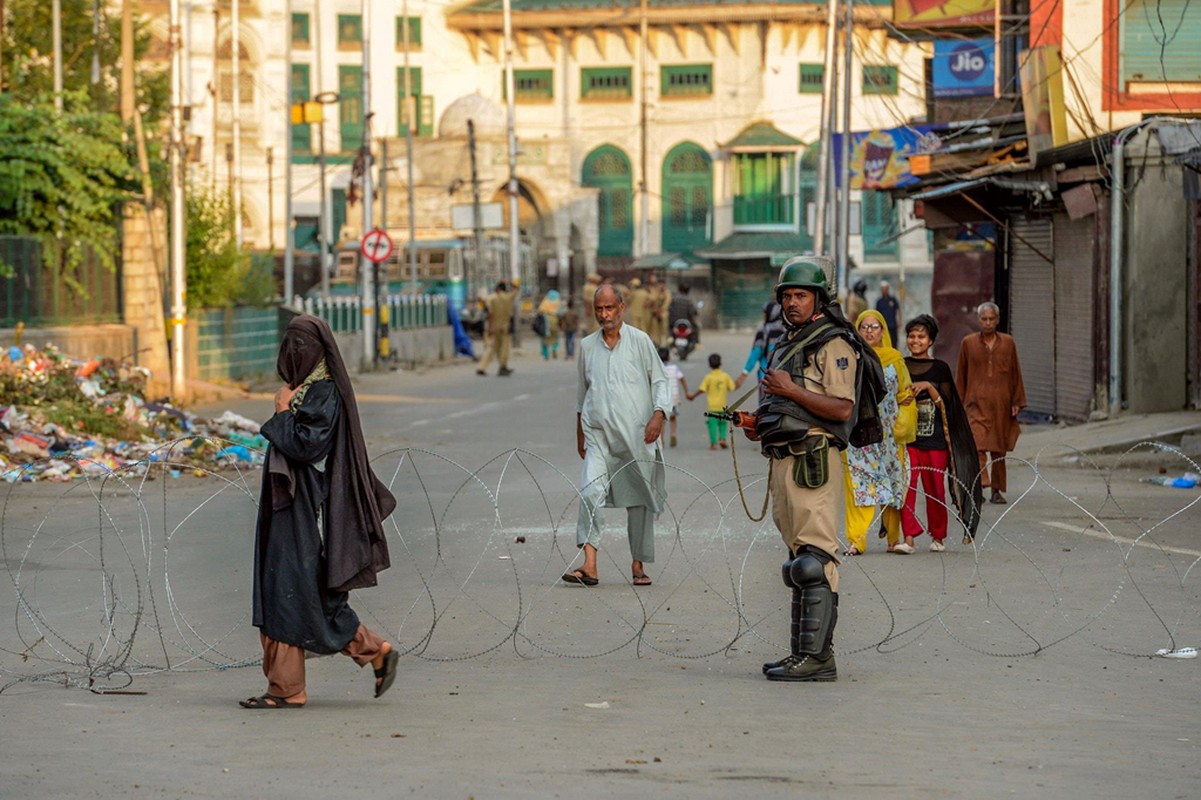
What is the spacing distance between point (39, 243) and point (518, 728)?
19.6 metres

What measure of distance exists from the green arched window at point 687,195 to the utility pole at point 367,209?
30.0 metres

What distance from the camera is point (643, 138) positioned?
68500 millimetres

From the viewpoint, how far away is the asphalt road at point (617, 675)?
615 centimetres

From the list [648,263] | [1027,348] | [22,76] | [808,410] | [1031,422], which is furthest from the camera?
[648,263]

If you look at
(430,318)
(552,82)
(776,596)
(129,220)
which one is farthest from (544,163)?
(776,596)

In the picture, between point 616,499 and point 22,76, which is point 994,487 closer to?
point 616,499

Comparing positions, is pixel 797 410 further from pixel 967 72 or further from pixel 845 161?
pixel 845 161

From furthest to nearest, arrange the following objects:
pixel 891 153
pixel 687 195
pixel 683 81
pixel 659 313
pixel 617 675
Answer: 1. pixel 687 195
2. pixel 683 81
3. pixel 659 313
4. pixel 891 153
5. pixel 617 675

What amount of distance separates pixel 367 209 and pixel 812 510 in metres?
31.9

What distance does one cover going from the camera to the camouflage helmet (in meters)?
7.79

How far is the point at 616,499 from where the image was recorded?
10805 mm

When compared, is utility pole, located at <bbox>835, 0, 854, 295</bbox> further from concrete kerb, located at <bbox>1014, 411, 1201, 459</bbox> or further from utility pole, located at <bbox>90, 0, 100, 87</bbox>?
utility pole, located at <bbox>90, 0, 100, 87</bbox>

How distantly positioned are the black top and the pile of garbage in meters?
6.34

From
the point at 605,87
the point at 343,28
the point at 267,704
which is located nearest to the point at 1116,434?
the point at 267,704
